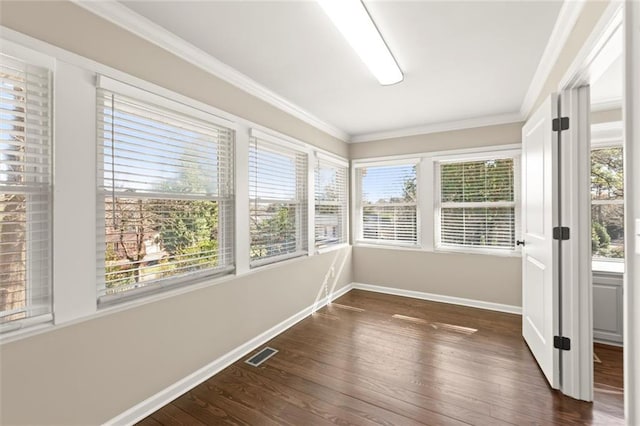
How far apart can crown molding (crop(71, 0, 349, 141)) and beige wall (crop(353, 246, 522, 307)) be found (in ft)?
8.64

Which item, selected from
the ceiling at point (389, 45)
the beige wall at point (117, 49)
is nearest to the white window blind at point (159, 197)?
the beige wall at point (117, 49)

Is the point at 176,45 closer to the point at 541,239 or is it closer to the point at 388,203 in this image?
the point at 541,239

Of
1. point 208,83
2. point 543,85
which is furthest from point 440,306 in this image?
point 208,83

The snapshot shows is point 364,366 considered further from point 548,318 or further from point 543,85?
point 543,85

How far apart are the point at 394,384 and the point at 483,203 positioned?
106 inches

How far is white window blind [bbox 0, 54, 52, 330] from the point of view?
1.32 meters

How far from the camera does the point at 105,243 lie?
5.49 ft

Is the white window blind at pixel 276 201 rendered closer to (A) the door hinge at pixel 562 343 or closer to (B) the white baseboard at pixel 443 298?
(B) the white baseboard at pixel 443 298

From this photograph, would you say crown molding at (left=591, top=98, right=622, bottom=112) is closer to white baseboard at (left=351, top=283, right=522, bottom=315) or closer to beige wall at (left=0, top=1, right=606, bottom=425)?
beige wall at (left=0, top=1, right=606, bottom=425)

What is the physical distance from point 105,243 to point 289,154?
2029 mm

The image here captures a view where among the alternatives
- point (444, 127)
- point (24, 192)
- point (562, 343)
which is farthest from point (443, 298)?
point (24, 192)

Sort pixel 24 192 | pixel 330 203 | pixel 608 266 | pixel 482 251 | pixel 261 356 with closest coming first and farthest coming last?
pixel 24 192
pixel 261 356
pixel 608 266
pixel 482 251
pixel 330 203

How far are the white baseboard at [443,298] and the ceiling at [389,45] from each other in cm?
248

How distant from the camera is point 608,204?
322 centimetres
